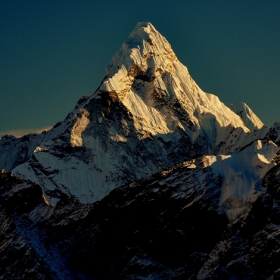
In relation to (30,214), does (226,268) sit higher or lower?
lower

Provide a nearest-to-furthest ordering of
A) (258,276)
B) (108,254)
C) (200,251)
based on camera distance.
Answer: (258,276) → (200,251) → (108,254)

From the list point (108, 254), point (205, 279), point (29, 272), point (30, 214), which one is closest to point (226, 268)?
point (205, 279)

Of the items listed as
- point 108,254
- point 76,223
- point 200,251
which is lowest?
point 200,251

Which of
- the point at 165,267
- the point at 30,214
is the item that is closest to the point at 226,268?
the point at 165,267

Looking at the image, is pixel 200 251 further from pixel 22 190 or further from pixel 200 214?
pixel 22 190

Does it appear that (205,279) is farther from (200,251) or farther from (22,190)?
(22,190)

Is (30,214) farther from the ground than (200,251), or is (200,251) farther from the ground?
(30,214)

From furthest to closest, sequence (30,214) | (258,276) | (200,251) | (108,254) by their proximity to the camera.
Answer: (30,214)
(108,254)
(200,251)
(258,276)

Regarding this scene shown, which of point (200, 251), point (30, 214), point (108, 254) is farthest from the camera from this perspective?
point (30, 214)

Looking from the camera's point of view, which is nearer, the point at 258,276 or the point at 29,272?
the point at 258,276
